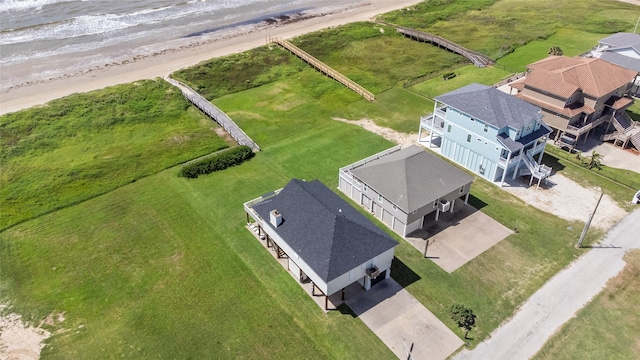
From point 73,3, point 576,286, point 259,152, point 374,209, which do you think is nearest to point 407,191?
point 374,209

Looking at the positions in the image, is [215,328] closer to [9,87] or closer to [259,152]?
[259,152]

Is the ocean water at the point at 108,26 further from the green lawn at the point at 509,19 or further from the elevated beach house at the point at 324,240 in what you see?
the elevated beach house at the point at 324,240

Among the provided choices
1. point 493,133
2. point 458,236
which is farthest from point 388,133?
point 458,236

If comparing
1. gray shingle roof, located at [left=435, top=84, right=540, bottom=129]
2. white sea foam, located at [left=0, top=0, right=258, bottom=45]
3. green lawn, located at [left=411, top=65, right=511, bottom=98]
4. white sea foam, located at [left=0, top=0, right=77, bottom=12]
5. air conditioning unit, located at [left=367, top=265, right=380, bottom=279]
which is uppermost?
gray shingle roof, located at [left=435, top=84, right=540, bottom=129]

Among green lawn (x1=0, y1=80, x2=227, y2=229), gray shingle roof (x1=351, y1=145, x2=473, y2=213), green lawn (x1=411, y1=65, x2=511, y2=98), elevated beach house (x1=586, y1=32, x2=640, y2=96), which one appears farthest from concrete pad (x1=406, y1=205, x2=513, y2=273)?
elevated beach house (x1=586, y1=32, x2=640, y2=96)

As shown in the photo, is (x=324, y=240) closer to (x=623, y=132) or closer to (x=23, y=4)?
(x=623, y=132)

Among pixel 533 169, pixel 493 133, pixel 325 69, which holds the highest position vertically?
pixel 493 133

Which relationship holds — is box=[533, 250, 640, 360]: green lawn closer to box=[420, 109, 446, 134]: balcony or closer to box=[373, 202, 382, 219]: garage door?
box=[373, 202, 382, 219]: garage door
